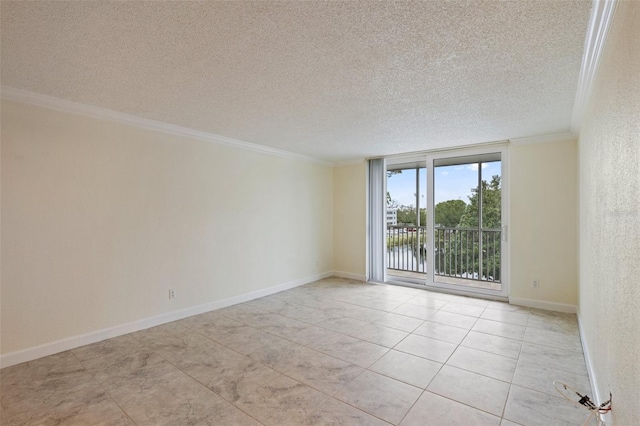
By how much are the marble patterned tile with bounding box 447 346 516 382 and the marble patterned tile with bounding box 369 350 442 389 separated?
0.22 meters

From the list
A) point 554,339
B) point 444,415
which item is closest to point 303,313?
point 444,415

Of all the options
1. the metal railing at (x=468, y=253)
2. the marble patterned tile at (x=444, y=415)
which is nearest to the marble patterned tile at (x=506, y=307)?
the metal railing at (x=468, y=253)

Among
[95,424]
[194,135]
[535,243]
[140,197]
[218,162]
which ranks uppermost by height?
[194,135]

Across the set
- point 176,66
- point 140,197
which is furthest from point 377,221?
point 176,66

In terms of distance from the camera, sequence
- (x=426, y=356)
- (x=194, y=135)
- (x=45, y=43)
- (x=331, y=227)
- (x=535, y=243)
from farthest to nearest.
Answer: (x=331, y=227) → (x=535, y=243) → (x=194, y=135) → (x=426, y=356) → (x=45, y=43)

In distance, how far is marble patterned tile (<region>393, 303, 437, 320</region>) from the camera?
3.88 metres

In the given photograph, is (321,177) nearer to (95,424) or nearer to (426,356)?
(426,356)

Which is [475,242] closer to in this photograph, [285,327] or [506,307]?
[506,307]

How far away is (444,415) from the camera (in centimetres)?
198

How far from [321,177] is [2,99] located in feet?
14.5

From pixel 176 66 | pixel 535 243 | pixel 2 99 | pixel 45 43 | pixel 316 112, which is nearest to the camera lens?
pixel 45 43

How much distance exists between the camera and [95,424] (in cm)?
190

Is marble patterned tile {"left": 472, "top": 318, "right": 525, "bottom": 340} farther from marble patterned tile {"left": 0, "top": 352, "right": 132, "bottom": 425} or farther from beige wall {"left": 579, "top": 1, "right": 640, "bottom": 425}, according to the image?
marble patterned tile {"left": 0, "top": 352, "right": 132, "bottom": 425}

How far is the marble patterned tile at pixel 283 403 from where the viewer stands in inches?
76.9
